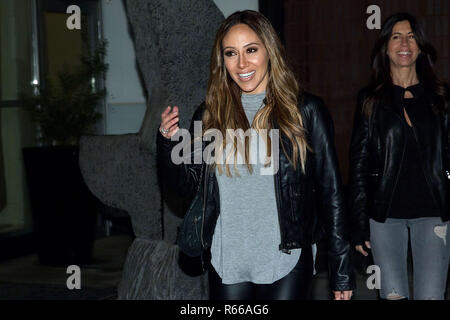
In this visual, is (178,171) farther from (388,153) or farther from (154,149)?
(154,149)

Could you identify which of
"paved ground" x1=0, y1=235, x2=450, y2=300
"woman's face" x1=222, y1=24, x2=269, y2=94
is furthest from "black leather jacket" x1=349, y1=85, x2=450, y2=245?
"paved ground" x1=0, y1=235, x2=450, y2=300

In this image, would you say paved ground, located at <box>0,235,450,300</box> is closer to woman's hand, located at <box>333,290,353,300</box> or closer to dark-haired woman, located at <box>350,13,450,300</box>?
dark-haired woman, located at <box>350,13,450,300</box>

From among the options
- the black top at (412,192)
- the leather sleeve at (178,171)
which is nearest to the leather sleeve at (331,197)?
the leather sleeve at (178,171)

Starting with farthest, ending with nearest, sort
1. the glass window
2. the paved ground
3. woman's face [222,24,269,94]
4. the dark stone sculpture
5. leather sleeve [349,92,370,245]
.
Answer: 1. the glass window
2. the paved ground
3. the dark stone sculpture
4. leather sleeve [349,92,370,245]
5. woman's face [222,24,269,94]

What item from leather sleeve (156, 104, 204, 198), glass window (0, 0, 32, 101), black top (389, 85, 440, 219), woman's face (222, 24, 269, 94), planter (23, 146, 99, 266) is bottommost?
planter (23, 146, 99, 266)

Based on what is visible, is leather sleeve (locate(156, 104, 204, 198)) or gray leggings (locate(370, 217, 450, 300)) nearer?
leather sleeve (locate(156, 104, 204, 198))

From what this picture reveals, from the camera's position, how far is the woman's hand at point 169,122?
9.28 ft

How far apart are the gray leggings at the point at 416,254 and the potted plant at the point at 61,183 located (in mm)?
4389

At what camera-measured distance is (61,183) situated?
754 centimetres

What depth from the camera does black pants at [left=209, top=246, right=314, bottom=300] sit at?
2873 mm

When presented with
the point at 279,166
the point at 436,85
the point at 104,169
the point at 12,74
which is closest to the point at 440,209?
the point at 436,85

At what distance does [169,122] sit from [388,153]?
55.3 inches

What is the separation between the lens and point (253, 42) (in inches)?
116

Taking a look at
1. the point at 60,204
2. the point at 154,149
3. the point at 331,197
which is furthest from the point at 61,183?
the point at 331,197
